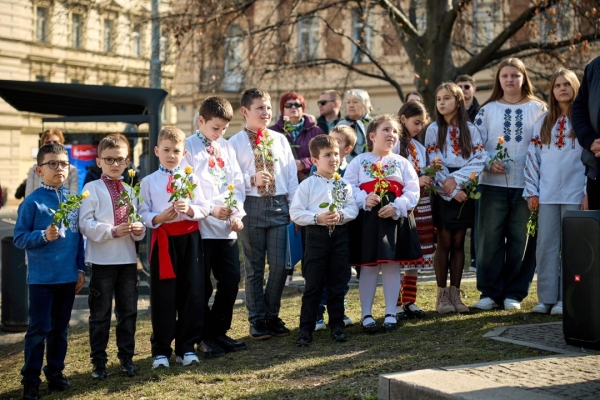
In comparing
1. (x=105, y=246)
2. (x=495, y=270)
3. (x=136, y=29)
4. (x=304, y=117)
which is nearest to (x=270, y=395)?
(x=105, y=246)

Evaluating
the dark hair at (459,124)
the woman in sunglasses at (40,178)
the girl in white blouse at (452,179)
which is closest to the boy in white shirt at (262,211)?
the girl in white blouse at (452,179)

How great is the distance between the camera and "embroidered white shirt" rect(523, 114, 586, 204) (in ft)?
25.4

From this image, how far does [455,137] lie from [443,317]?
5.41 feet

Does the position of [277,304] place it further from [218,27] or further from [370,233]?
[218,27]

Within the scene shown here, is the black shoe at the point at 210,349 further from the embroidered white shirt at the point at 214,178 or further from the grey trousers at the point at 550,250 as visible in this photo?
the grey trousers at the point at 550,250

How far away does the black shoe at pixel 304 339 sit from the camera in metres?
7.17

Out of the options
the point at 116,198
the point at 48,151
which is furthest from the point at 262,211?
the point at 48,151

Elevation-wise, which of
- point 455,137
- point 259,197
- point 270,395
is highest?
point 455,137

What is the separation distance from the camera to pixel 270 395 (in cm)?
568

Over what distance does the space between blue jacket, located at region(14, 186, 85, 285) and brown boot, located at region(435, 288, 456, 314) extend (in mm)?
3331

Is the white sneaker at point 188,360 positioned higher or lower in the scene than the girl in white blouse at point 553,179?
lower

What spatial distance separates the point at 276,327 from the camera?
780cm

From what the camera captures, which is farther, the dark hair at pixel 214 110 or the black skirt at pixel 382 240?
the black skirt at pixel 382 240

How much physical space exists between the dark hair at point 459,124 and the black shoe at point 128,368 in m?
3.46
